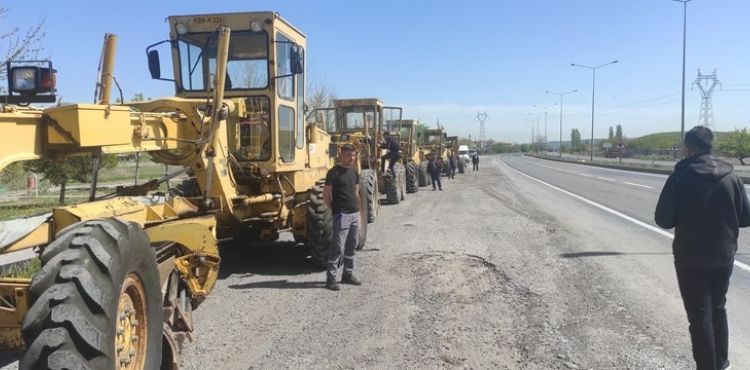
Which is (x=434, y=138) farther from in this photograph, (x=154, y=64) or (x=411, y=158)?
(x=154, y=64)

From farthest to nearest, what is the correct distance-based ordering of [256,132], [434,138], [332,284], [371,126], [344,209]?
[434,138] → [371,126] → [256,132] → [344,209] → [332,284]

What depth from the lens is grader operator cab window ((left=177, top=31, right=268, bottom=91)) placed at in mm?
8078

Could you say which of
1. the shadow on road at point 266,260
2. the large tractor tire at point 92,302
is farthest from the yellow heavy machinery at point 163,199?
the shadow on road at point 266,260

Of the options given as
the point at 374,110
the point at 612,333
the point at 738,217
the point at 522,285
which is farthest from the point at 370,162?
the point at 738,217

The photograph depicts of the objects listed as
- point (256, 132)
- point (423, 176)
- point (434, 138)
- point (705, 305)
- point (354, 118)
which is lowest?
point (423, 176)

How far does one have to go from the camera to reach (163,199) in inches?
244

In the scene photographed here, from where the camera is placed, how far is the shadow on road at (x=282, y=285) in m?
7.89

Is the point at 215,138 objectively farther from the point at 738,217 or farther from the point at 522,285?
the point at 738,217

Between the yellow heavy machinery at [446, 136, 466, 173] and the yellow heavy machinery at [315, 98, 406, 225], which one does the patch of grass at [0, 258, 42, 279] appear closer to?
the yellow heavy machinery at [315, 98, 406, 225]

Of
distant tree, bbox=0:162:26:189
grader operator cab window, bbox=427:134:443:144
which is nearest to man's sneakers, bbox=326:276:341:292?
distant tree, bbox=0:162:26:189

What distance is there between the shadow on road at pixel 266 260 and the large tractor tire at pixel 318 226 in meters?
0.38

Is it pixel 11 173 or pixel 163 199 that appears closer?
pixel 163 199

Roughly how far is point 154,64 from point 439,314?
4.59m

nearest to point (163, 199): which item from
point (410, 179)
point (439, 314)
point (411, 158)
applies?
point (439, 314)
